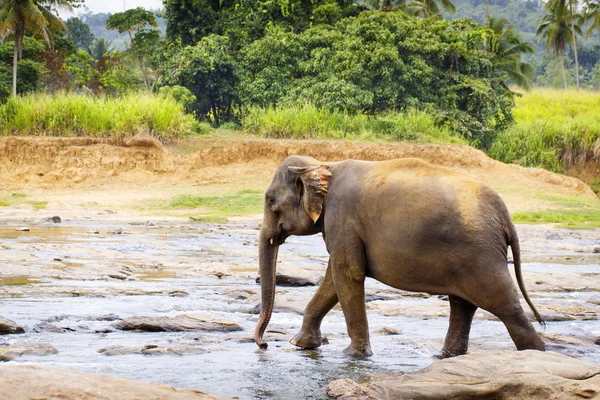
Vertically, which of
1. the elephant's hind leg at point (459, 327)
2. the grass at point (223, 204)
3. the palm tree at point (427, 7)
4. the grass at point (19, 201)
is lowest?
the grass at point (19, 201)

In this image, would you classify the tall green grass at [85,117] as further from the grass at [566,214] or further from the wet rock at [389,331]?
the wet rock at [389,331]

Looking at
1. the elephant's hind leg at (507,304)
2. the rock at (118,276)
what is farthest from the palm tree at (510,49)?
the elephant's hind leg at (507,304)

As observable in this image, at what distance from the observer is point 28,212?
75.4 feet

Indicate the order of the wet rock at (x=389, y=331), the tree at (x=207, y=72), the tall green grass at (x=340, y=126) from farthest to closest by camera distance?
the tree at (x=207, y=72) < the tall green grass at (x=340, y=126) < the wet rock at (x=389, y=331)

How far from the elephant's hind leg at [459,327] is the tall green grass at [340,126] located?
24.0 m

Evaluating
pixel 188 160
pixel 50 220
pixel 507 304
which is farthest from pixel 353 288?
pixel 188 160

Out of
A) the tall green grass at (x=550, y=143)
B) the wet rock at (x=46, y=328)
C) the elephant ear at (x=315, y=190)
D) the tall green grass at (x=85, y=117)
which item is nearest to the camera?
the elephant ear at (x=315, y=190)

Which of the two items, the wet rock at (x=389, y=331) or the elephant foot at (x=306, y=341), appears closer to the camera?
the elephant foot at (x=306, y=341)

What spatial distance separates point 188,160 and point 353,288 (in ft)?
76.5

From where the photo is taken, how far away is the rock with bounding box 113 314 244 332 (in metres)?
7.33

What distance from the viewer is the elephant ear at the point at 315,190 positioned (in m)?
6.80

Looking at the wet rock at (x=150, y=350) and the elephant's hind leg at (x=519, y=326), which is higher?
the elephant's hind leg at (x=519, y=326)

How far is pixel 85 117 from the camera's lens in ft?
97.6

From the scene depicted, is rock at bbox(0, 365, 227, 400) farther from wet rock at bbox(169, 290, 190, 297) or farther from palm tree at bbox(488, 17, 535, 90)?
palm tree at bbox(488, 17, 535, 90)
